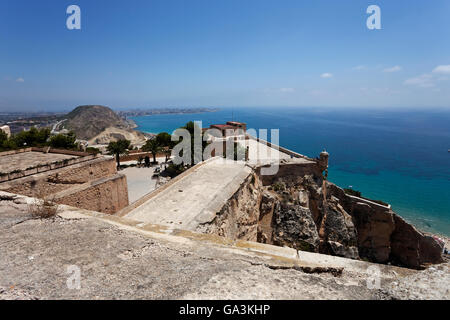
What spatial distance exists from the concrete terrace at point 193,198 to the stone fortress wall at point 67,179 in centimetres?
108

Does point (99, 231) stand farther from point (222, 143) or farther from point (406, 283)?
point (222, 143)

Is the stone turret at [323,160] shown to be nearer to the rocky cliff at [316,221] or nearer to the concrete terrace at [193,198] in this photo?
the rocky cliff at [316,221]

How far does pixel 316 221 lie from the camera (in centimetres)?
1736

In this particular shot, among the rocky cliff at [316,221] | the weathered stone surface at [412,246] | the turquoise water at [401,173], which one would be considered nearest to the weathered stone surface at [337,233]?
the rocky cliff at [316,221]

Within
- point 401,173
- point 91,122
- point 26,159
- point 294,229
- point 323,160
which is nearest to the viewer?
point 26,159

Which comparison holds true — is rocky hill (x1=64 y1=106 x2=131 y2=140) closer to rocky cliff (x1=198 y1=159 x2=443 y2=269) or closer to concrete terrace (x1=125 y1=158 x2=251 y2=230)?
concrete terrace (x1=125 y1=158 x2=251 y2=230)

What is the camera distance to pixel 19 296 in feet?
7.52

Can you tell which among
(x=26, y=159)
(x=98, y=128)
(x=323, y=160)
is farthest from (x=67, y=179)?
(x=98, y=128)

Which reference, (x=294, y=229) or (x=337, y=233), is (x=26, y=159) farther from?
(x=337, y=233)

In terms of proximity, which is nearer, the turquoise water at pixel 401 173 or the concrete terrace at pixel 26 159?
the concrete terrace at pixel 26 159

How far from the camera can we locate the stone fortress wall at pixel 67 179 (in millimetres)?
6758

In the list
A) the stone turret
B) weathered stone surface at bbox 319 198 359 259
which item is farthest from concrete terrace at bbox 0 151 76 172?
weathered stone surface at bbox 319 198 359 259

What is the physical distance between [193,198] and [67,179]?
465 centimetres

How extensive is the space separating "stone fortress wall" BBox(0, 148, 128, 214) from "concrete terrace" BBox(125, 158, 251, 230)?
1.08 meters
